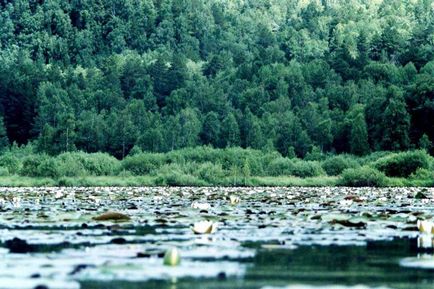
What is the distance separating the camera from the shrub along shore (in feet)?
163

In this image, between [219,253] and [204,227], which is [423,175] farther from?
[219,253]

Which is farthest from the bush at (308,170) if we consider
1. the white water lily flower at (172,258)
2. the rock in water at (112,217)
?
the white water lily flower at (172,258)

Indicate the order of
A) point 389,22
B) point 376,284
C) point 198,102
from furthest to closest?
point 389,22, point 198,102, point 376,284

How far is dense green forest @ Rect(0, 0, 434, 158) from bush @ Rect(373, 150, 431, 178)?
64.6 ft

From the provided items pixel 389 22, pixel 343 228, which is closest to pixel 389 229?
pixel 343 228

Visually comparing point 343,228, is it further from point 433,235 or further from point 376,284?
point 376,284

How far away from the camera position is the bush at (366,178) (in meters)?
47.2

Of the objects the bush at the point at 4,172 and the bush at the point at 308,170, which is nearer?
the bush at the point at 308,170

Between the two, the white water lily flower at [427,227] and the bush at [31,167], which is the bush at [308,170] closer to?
the bush at [31,167]

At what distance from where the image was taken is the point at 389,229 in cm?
1262

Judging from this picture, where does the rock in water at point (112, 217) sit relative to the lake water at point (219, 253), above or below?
above

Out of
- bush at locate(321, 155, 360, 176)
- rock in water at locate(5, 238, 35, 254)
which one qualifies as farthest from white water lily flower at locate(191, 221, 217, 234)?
bush at locate(321, 155, 360, 176)

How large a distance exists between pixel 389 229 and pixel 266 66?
404 ft

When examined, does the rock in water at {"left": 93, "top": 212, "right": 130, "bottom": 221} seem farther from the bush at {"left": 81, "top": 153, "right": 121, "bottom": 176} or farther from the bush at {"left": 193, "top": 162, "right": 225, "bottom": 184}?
the bush at {"left": 81, "top": 153, "right": 121, "bottom": 176}
